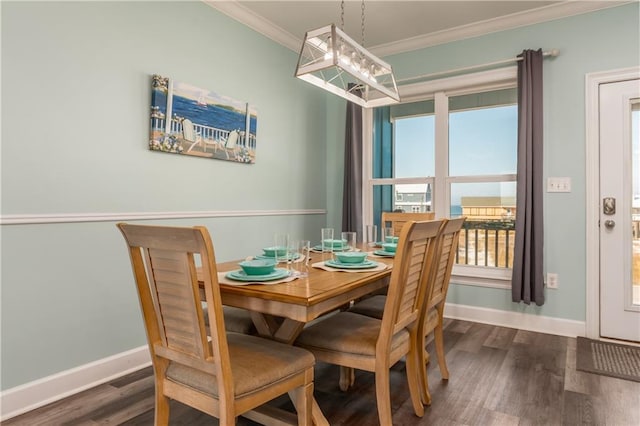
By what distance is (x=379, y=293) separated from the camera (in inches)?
104

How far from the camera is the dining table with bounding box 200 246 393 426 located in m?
1.33

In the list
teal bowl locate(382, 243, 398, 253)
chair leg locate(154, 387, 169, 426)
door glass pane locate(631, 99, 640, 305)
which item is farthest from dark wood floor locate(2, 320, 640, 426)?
door glass pane locate(631, 99, 640, 305)

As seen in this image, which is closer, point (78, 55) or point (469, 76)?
point (78, 55)

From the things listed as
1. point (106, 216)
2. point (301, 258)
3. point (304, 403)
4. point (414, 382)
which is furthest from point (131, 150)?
point (414, 382)

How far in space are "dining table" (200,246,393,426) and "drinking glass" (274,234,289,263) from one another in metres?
0.07

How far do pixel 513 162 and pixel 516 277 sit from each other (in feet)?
3.27

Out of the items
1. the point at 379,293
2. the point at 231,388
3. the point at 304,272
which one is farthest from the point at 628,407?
the point at 231,388

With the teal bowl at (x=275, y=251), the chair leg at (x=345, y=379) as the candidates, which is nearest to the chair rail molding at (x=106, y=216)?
the teal bowl at (x=275, y=251)

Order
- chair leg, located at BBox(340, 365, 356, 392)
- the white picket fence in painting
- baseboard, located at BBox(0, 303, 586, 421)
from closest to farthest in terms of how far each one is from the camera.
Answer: baseboard, located at BBox(0, 303, 586, 421), chair leg, located at BBox(340, 365, 356, 392), the white picket fence in painting

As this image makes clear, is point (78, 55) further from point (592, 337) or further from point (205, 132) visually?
point (592, 337)

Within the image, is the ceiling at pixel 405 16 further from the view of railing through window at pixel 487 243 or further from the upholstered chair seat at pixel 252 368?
the upholstered chair seat at pixel 252 368

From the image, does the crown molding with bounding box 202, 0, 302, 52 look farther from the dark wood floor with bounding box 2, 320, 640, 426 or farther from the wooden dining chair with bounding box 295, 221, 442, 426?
the dark wood floor with bounding box 2, 320, 640, 426

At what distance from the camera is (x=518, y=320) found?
3225 mm

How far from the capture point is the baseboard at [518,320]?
3025 mm
